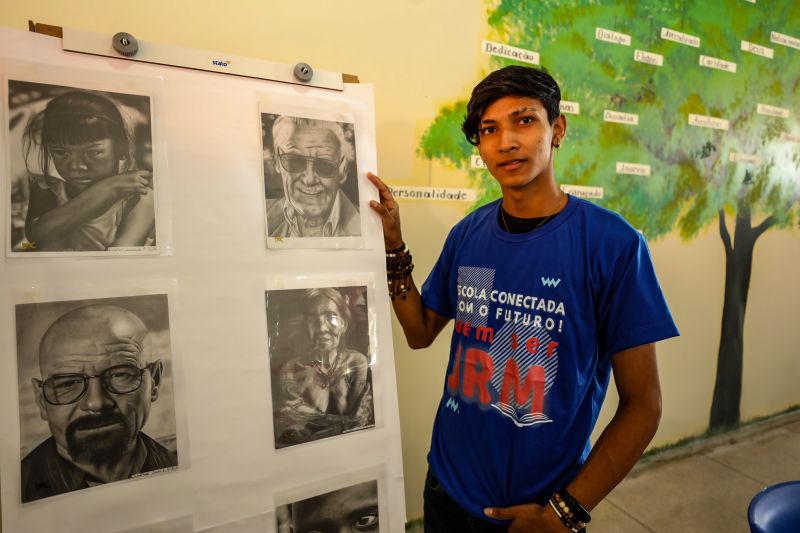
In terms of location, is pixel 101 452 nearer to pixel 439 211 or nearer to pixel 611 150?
pixel 439 211

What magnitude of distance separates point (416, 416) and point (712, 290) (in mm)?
1715

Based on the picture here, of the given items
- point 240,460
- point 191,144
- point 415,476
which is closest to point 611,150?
point 415,476

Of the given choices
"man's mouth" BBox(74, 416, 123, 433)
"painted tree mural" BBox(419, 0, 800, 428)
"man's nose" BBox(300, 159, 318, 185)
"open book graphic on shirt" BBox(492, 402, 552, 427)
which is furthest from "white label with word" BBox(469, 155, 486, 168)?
"man's mouth" BBox(74, 416, 123, 433)

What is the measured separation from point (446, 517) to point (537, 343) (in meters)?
0.44

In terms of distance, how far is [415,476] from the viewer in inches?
63.1

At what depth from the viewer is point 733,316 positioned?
2312mm

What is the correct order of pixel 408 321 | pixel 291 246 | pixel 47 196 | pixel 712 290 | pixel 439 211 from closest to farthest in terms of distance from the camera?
pixel 47 196 < pixel 291 246 < pixel 408 321 < pixel 439 211 < pixel 712 290

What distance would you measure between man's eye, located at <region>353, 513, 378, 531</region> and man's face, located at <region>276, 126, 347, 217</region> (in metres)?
0.62

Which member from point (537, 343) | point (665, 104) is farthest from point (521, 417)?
point (665, 104)

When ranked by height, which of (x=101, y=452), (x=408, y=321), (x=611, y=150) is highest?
(x=611, y=150)

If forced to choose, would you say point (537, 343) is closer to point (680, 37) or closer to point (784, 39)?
point (680, 37)

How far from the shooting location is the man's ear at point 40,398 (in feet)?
2.17

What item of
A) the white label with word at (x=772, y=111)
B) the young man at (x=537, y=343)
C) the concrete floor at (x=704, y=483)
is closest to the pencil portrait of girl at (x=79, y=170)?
the young man at (x=537, y=343)

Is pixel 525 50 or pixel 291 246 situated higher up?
pixel 525 50
